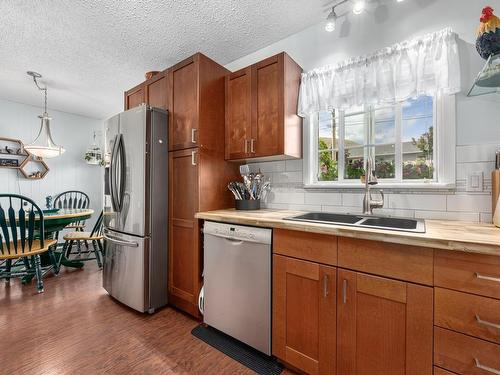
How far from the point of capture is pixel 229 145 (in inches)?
85.1

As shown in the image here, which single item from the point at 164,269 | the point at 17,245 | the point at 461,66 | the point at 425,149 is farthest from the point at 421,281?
the point at 17,245

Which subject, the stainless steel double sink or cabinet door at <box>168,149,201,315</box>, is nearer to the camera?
the stainless steel double sink

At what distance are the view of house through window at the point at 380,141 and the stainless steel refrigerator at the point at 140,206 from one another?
1.46m

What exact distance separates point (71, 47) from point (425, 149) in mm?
3428

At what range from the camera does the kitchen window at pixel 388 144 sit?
153cm

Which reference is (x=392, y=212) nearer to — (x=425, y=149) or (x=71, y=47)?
(x=425, y=149)

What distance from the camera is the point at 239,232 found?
1.60 m

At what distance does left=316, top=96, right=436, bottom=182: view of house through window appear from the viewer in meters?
1.66

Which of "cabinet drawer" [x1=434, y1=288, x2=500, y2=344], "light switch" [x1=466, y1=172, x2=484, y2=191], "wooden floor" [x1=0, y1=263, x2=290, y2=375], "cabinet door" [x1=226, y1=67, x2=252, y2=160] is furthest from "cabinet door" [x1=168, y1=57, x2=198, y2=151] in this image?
"light switch" [x1=466, y1=172, x2=484, y2=191]

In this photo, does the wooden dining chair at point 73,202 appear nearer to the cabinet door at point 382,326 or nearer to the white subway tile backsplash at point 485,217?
the cabinet door at point 382,326

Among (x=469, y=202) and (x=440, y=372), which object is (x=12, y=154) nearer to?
(x=440, y=372)

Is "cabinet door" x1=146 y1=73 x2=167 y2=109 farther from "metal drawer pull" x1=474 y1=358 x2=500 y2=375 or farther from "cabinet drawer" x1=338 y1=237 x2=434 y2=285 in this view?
"metal drawer pull" x1=474 y1=358 x2=500 y2=375

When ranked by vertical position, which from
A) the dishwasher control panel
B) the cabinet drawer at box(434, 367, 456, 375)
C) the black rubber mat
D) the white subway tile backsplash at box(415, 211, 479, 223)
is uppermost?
the white subway tile backsplash at box(415, 211, 479, 223)

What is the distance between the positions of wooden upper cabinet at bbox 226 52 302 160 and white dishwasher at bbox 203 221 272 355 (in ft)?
2.38
